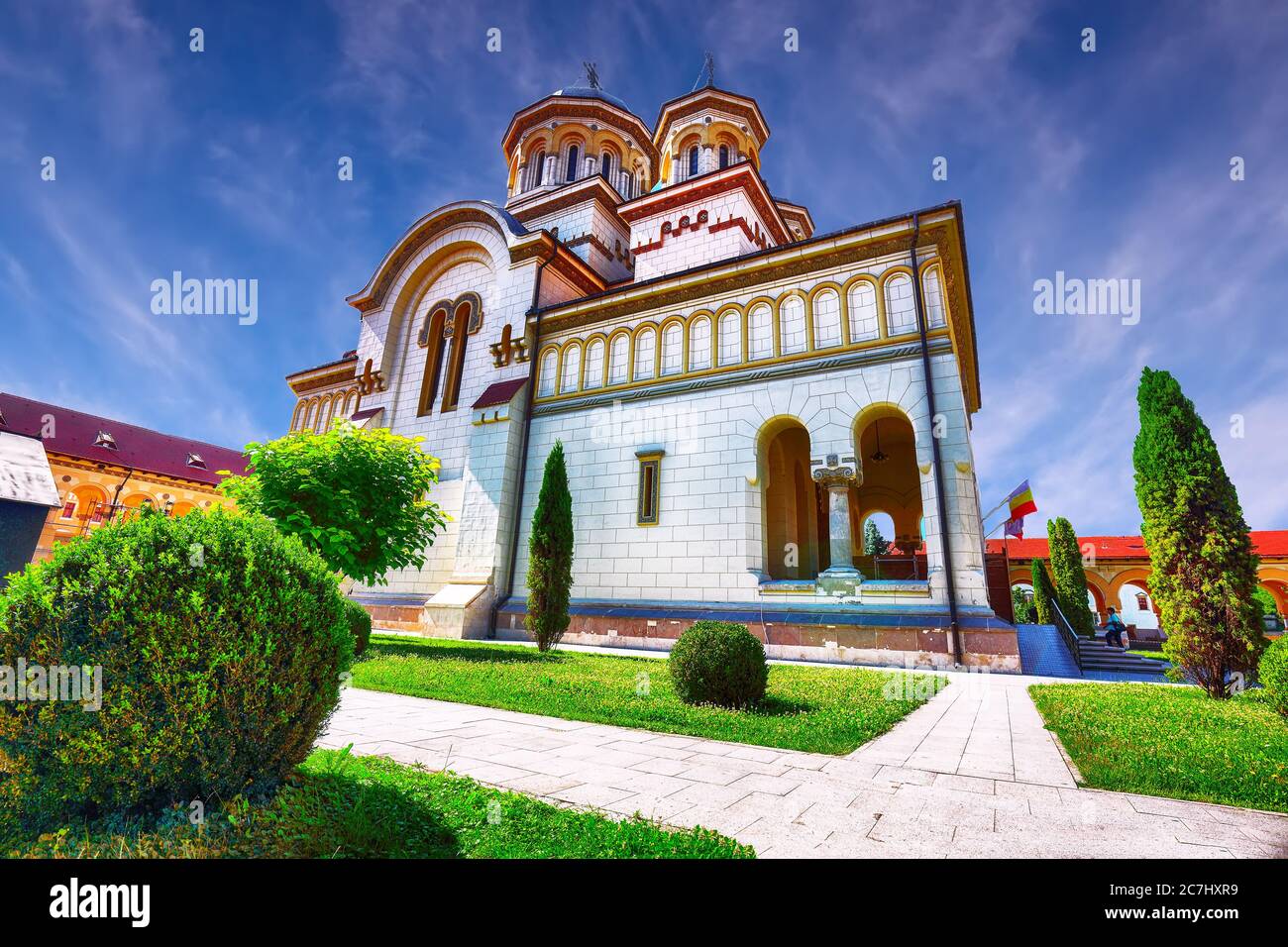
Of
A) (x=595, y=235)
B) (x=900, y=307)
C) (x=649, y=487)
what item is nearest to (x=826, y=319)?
(x=900, y=307)

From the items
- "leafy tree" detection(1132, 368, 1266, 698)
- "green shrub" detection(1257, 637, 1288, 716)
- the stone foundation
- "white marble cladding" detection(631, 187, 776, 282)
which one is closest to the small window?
the stone foundation

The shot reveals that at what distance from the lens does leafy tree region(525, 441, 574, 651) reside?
11305 millimetres

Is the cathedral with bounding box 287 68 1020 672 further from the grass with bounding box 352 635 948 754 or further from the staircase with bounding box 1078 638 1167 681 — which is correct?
the staircase with bounding box 1078 638 1167 681

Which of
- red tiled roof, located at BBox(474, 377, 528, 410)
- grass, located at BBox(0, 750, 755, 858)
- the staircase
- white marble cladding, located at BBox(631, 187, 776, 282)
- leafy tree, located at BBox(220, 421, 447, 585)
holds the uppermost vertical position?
white marble cladding, located at BBox(631, 187, 776, 282)

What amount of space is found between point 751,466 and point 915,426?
3.66 m

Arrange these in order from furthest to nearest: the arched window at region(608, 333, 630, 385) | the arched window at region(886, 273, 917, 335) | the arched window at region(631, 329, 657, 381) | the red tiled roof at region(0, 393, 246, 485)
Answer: the red tiled roof at region(0, 393, 246, 485) < the arched window at region(608, 333, 630, 385) < the arched window at region(631, 329, 657, 381) < the arched window at region(886, 273, 917, 335)

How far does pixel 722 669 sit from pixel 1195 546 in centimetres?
712

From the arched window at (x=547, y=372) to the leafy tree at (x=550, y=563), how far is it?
5.39m

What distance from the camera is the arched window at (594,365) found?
1627 cm

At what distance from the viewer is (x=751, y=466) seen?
13.4 m

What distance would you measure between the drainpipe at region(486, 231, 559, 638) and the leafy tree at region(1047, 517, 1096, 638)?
19.6 metres

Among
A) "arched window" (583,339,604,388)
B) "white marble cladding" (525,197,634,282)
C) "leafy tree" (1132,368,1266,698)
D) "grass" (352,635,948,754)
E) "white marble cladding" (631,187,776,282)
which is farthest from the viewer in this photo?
"white marble cladding" (525,197,634,282)

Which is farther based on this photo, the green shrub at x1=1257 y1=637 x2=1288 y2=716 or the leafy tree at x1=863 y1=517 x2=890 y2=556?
the leafy tree at x1=863 y1=517 x2=890 y2=556
